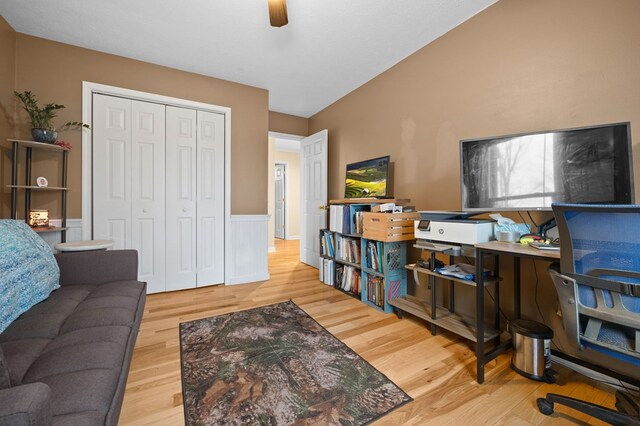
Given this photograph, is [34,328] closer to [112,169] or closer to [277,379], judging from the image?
[277,379]

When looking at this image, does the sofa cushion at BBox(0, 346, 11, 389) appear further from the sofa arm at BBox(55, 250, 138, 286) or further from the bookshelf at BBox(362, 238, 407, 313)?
the bookshelf at BBox(362, 238, 407, 313)

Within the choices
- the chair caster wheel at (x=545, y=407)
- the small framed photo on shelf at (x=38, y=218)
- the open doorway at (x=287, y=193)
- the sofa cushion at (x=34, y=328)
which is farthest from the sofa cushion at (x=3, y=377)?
the open doorway at (x=287, y=193)

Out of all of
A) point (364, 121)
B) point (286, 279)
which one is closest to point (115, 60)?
point (364, 121)

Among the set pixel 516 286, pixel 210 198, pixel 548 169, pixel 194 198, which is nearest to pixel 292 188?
pixel 210 198

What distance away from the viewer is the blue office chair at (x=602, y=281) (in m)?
0.94

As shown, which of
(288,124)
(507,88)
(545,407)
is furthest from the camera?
(288,124)

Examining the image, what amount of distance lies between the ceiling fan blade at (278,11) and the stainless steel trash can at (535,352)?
237 cm

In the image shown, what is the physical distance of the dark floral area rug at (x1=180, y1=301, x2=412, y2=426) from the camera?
48.4 inches

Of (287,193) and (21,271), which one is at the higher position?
(287,193)

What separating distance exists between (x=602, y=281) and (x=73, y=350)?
2.00 m

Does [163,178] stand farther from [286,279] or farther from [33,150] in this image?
[286,279]

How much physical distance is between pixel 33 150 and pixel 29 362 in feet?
7.96

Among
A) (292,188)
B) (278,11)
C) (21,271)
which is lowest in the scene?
(21,271)

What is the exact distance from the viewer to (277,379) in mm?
1470
